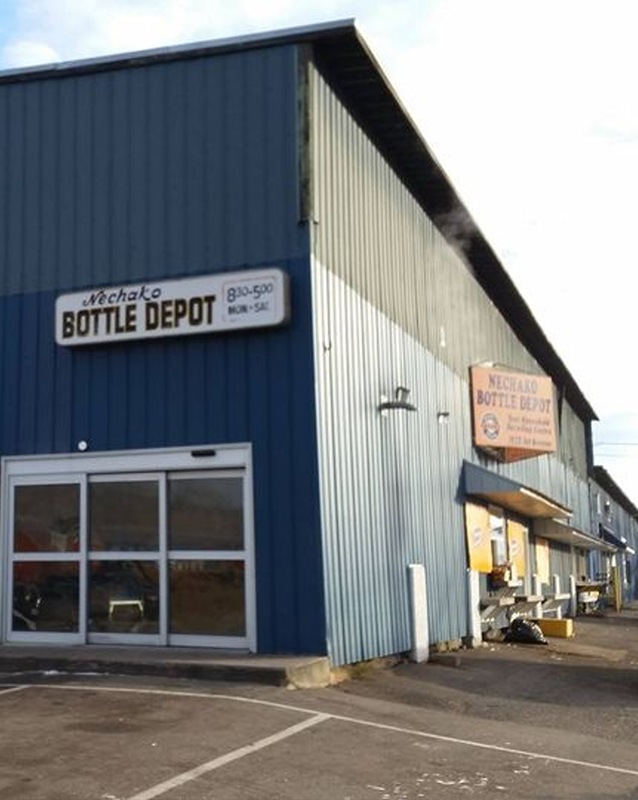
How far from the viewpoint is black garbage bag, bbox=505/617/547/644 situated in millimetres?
19094

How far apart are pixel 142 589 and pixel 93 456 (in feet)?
5.89

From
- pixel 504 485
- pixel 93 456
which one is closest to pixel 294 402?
pixel 93 456

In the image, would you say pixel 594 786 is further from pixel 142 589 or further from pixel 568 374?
pixel 568 374

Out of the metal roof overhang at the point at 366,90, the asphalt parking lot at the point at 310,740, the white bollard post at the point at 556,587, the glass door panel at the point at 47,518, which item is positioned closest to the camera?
the asphalt parking lot at the point at 310,740

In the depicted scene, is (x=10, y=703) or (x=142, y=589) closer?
(x=10, y=703)

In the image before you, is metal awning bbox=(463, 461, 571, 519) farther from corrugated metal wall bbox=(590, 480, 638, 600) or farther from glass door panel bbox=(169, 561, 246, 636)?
corrugated metal wall bbox=(590, 480, 638, 600)

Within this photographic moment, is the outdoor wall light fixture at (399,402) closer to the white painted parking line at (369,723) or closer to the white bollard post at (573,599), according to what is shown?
the white painted parking line at (369,723)

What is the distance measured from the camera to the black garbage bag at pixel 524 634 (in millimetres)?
19094

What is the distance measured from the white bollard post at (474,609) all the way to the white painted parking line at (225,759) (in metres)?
8.83

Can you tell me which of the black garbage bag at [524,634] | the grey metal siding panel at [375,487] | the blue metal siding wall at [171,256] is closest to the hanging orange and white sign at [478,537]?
the grey metal siding panel at [375,487]

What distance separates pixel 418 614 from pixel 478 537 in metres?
5.17

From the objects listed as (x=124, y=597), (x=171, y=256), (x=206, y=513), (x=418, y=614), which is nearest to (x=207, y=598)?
(x=206, y=513)

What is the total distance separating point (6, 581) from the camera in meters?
13.2

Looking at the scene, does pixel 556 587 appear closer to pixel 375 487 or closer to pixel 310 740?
pixel 375 487
